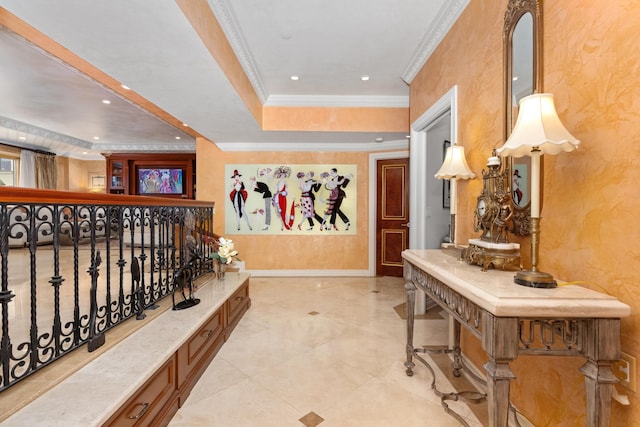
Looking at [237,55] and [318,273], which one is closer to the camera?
[237,55]

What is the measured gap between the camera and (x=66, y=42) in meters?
2.10

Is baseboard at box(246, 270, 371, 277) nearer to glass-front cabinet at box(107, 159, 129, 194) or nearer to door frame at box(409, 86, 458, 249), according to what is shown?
door frame at box(409, 86, 458, 249)

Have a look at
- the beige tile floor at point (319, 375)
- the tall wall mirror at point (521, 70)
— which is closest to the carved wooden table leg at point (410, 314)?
the beige tile floor at point (319, 375)

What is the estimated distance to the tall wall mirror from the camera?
4.95 feet

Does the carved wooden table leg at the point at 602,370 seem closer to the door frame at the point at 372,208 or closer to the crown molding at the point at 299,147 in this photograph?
the door frame at the point at 372,208

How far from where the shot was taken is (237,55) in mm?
2922

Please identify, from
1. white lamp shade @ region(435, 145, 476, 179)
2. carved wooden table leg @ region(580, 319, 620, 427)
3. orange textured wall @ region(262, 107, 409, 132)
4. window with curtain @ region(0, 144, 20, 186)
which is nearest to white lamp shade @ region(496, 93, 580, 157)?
carved wooden table leg @ region(580, 319, 620, 427)

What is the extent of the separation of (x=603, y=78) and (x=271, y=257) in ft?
16.1

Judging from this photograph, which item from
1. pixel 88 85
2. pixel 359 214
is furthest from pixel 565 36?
pixel 88 85

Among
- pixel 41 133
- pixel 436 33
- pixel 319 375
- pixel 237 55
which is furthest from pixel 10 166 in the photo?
pixel 436 33

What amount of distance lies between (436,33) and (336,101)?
72.0 inches

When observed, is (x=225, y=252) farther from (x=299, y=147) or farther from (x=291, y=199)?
(x=299, y=147)

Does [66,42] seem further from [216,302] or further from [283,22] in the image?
[216,302]

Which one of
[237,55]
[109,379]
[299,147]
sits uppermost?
[237,55]
